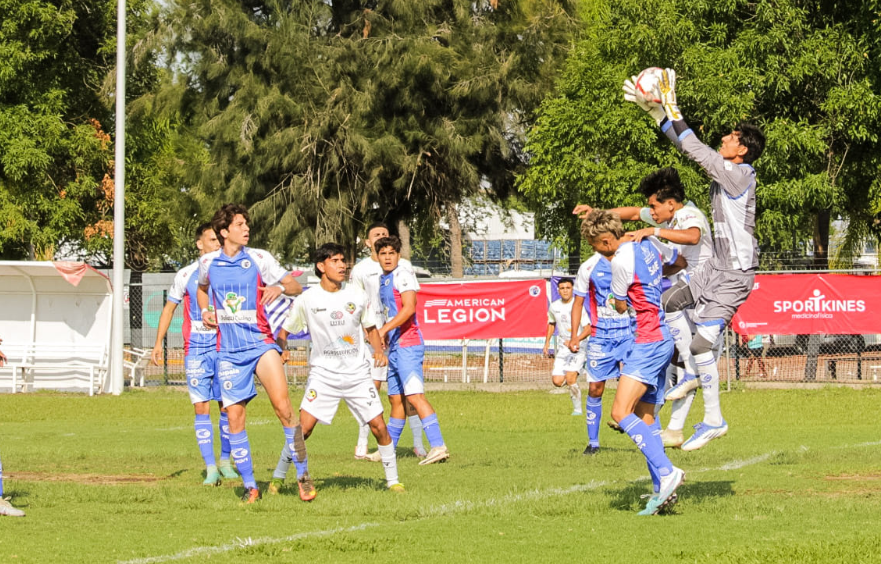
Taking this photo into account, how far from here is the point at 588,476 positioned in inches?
407

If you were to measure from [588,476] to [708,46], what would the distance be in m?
19.8

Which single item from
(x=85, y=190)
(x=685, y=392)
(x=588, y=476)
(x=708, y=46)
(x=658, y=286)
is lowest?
(x=588, y=476)

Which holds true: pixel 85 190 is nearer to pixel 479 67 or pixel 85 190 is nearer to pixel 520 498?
pixel 479 67

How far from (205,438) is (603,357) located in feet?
13.5

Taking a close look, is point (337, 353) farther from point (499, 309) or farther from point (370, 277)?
point (499, 309)

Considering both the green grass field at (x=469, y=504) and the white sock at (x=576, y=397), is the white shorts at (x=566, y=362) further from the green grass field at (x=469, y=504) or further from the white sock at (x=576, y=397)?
the green grass field at (x=469, y=504)

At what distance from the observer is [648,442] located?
8047 millimetres

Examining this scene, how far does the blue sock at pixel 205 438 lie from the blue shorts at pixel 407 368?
1970 millimetres

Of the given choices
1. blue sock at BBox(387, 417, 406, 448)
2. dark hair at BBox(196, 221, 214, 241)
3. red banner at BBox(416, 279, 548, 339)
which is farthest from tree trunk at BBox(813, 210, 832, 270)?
dark hair at BBox(196, 221, 214, 241)

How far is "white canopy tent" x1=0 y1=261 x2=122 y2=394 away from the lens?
993 inches

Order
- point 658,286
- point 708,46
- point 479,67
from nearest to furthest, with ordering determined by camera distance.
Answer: point 658,286 < point 708,46 < point 479,67

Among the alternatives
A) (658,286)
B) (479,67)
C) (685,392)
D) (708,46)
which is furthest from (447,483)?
(479,67)

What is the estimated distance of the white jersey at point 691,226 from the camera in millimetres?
8938

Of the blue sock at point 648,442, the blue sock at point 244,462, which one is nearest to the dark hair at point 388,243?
the blue sock at point 244,462
